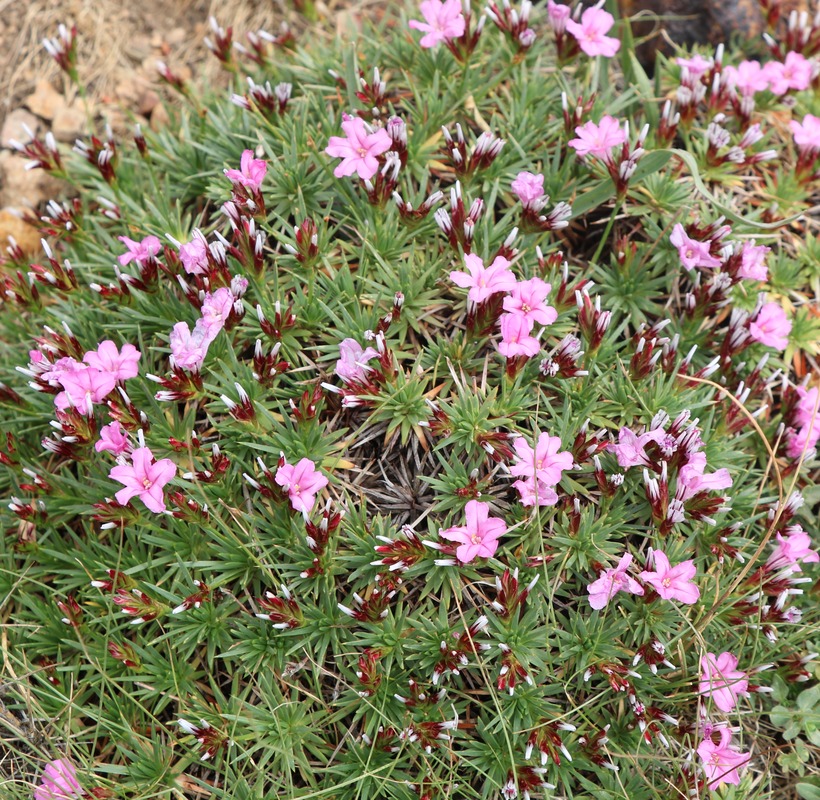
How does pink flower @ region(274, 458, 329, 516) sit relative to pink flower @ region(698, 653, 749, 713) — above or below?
above

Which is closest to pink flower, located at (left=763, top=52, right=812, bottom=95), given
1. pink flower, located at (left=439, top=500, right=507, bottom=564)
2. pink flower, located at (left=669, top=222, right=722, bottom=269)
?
pink flower, located at (left=669, top=222, right=722, bottom=269)

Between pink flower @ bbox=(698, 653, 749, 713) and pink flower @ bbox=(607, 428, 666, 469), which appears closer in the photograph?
pink flower @ bbox=(698, 653, 749, 713)

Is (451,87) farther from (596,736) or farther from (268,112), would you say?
(596,736)

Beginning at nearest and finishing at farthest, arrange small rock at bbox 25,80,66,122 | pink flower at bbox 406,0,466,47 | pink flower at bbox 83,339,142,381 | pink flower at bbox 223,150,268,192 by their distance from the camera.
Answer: pink flower at bbox 83,339,142,381
pink flower at bbox 223,150,268,192
pink flower at bbox 406,0,466,47
small rock at bbox 25,80,66,122

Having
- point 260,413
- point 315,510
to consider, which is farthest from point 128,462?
point 315,510

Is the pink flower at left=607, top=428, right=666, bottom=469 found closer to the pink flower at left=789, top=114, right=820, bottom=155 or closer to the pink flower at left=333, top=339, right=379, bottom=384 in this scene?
the pink flower at left=333, top=339, right=379, bottom=384

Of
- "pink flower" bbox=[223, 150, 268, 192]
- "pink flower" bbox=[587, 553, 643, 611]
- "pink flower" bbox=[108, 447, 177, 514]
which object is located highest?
"pink flower" bbox=[223, 150, 268, 192]
